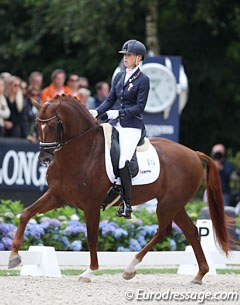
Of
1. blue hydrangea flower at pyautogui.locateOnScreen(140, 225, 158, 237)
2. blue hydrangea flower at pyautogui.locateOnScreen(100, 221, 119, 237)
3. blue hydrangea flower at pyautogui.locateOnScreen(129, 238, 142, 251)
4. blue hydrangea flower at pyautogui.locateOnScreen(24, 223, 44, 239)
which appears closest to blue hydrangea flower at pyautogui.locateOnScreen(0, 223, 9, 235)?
blue hydrangea flower at pyautogui.locateOnScreen(24, 223, 44, 239)

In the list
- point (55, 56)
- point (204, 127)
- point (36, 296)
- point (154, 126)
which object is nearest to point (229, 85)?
point (204, 127)

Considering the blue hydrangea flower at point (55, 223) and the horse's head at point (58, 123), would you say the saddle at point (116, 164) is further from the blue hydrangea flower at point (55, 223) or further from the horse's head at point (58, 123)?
the blue hydrangea flower at point (55, 223)

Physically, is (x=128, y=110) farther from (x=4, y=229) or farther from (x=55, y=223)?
(x=55, y=223)

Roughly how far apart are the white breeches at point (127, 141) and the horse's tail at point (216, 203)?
1.25 m

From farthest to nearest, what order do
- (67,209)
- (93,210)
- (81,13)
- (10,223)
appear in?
(81,13) → (67,209) → (10,223) → (93,210)

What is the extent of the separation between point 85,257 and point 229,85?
1643 cm

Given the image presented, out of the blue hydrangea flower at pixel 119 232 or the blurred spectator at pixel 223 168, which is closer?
the blue hydrangea flower at pixel 119 232

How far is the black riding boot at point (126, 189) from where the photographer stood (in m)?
11.4

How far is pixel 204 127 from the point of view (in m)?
28.7

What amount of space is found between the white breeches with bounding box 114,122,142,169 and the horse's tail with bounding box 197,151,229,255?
1.25 metres

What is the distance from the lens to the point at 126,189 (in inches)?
451

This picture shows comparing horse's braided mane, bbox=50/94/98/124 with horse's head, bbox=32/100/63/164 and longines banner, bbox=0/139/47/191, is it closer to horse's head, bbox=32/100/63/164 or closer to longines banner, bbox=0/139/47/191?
horse's head, bbox=32/100/63/164

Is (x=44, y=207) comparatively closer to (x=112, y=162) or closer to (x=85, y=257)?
(x=112, y=162)

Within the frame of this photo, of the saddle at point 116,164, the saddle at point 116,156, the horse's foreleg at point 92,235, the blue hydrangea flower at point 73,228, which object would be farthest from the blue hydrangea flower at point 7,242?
the saddle at point 116,156
